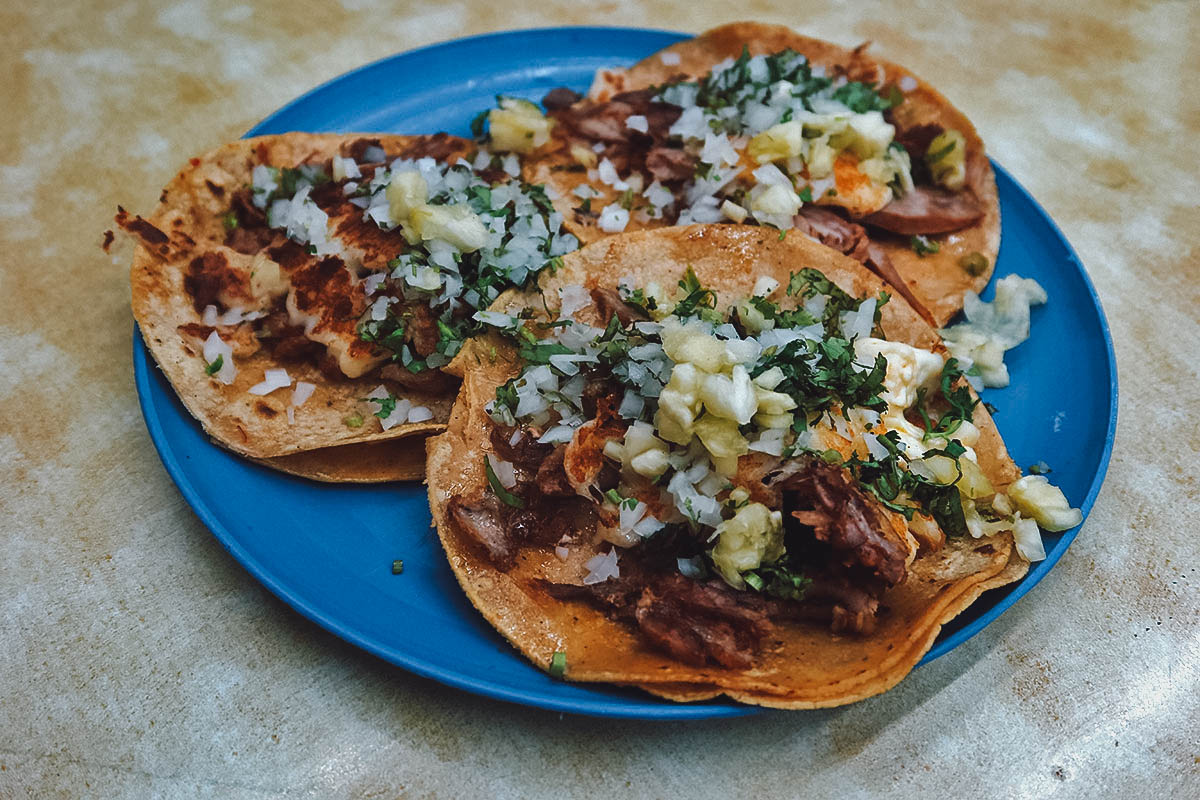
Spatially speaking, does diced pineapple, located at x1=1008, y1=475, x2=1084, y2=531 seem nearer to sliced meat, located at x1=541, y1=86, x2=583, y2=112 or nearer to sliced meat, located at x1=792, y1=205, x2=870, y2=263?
sliced meat, located at x1=792, y1=205, x2=870, y2=263

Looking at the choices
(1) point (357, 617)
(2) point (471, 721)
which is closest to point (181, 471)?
(1) point (357, 617)

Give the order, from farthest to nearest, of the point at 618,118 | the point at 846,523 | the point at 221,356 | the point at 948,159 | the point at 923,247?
the point at 618,118, the point at 948,159, the point at 923,247, the point at 221,356, the point at 846,523

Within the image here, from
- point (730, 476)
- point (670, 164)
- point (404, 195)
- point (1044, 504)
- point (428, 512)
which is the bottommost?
point (428, 512)

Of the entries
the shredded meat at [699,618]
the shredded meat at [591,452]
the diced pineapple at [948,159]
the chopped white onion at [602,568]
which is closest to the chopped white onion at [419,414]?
the shredded meat at [591,452]

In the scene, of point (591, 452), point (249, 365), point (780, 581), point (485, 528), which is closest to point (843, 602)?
point (780, 581)

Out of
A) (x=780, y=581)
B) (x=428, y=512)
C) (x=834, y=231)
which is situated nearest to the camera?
(x=780, y=581)

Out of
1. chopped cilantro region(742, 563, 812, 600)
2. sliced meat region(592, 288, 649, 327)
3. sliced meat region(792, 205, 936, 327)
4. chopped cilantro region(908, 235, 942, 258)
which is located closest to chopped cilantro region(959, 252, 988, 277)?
Result: chopped cilantro region(908, 235, 942, 258)

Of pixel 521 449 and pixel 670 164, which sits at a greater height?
pixel 670 164

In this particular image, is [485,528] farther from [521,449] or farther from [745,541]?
[745,541]
